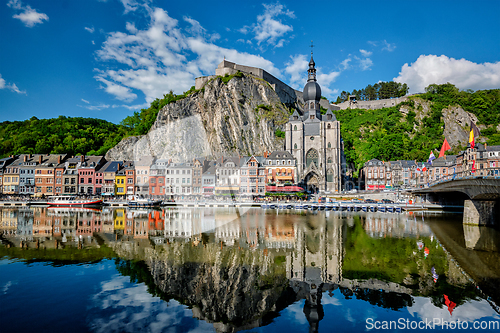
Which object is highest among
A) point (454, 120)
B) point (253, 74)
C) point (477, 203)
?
point (253, 74)

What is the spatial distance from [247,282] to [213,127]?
67.8 m

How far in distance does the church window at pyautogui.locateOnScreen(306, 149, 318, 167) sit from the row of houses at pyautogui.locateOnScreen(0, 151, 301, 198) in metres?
8.43

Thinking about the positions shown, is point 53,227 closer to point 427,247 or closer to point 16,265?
point 16,265

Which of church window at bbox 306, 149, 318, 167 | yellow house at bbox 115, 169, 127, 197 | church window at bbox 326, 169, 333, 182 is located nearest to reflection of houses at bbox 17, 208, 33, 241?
yellow house at bbox 115, 169, 127, 197

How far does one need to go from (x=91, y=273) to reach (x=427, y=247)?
22851 mm

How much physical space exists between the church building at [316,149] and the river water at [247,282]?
3989 centimetres

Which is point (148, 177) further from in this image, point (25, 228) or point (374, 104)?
point (374, 104)

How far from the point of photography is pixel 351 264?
17094 millimetres

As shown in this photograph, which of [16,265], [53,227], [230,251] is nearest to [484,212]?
[230,251]

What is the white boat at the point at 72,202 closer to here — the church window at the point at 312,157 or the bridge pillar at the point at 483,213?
the church window at the point at 312,157

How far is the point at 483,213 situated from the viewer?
103 ft

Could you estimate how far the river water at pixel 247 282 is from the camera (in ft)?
34.2

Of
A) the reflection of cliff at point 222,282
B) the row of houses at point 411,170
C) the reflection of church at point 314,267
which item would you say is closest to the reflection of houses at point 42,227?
the reflection of cliff at point 222,282

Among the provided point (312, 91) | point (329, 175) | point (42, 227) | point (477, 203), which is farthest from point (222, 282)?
point (312, 91)
